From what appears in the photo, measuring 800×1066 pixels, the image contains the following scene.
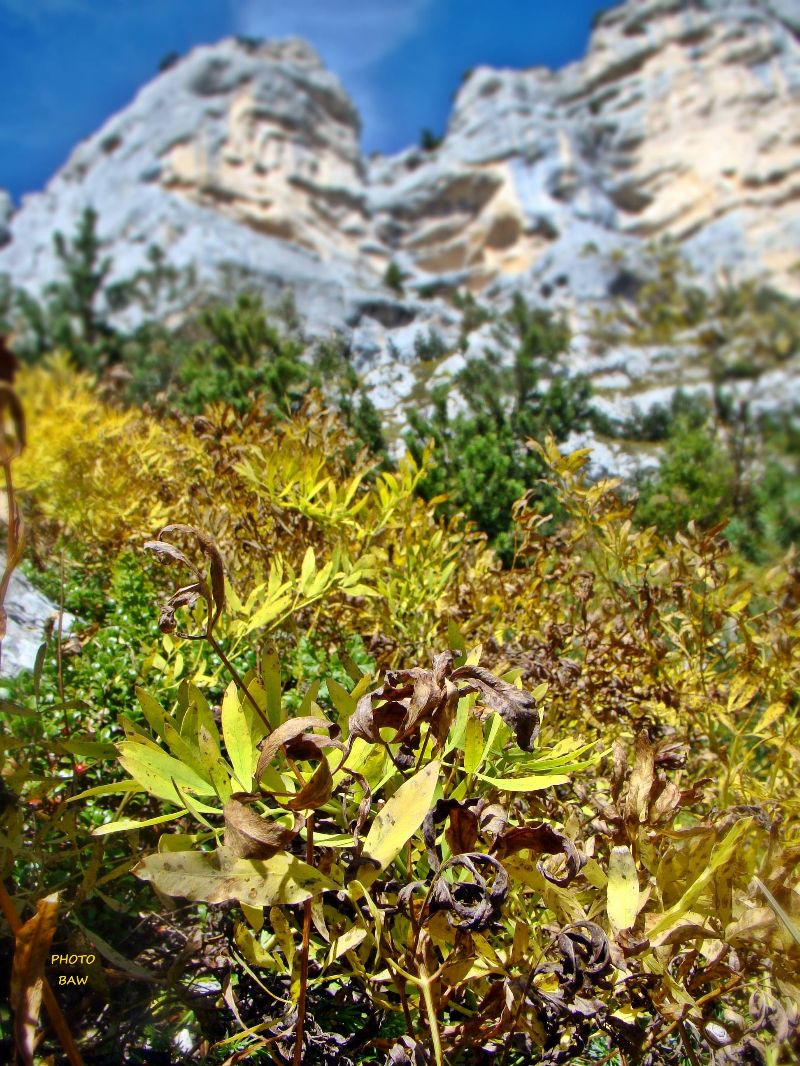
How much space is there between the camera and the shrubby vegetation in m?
0.79

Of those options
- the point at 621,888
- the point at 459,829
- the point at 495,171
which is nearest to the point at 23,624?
the point at 459,829

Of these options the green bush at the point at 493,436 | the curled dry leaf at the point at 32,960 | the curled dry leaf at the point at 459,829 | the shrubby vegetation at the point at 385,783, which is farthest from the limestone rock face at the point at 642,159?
the curled dry leaf at the point at 32,960

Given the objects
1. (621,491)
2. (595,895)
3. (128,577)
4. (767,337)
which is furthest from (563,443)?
(767,337)

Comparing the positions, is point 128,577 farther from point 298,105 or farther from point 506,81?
point 506,81

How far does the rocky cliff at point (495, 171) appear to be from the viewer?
28.8 m

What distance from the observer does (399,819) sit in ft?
2.48

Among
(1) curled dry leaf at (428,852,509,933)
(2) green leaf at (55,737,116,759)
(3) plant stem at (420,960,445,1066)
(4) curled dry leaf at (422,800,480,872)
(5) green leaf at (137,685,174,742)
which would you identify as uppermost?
→ (5) green leaf at (137,685,174,742)

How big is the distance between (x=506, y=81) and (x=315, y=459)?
4845cm

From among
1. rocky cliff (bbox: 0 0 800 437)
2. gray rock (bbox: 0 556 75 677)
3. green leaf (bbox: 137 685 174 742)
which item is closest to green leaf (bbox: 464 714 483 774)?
green leaf (bbox: 137 685 174 742)

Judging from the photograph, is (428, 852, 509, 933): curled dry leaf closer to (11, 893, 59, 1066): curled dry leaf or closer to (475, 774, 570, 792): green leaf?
(475, 774, 570, 792): green leaf

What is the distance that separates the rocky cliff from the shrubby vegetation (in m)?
24.2

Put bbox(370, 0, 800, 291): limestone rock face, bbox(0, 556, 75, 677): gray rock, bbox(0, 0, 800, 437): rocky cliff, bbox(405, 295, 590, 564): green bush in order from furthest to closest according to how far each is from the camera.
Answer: bbox(370, 0, 800, 291): limestone rock face → bbox(0, 0, 800, 437): rocky cliff → bbox(405, 295, 590, 564): green bush → bbox(0, 556, 75, 677): gray rock

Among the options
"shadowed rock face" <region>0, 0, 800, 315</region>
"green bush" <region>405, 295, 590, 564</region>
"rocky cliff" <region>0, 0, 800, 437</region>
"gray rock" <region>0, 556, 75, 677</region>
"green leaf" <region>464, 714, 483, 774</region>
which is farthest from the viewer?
"shadowed rock face" <region>0, 0, 800, 315</region>

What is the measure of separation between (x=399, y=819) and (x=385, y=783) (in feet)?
0.66
